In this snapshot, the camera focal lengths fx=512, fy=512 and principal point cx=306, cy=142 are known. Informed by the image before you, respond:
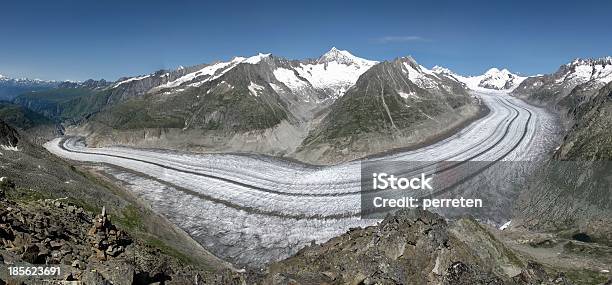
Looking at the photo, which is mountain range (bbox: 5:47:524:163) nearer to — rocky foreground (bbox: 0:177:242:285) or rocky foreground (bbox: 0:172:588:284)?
rocky foreground (bbox: 0:172:588:284)

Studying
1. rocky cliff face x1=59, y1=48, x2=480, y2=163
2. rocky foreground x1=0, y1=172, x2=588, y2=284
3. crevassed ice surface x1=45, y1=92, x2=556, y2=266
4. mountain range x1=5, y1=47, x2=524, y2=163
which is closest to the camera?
rocky foreground x1=0, y1=172, x2=588, y2=284

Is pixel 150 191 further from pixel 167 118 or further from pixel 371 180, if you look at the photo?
pixel 167 118

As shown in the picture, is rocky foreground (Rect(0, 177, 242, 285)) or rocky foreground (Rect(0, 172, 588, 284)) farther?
rocky foreground (Rect(0, 172, 588, 284))

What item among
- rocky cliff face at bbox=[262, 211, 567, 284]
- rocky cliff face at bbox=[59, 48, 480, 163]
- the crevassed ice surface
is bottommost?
the crevassed ice surface

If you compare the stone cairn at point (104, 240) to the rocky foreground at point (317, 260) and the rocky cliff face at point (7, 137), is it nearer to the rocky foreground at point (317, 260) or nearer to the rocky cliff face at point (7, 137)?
the rocky foreground at point (317, 260)

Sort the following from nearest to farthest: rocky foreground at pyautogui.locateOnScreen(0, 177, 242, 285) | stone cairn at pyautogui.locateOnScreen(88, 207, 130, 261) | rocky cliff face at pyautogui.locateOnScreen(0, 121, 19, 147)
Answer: rocky foreground at pyautogui.locateOnScreen(0, 177, 242, 285) → stone cairn at pyautogui.locateOnScreen(88, 207, 130, 261) → rocky cliff face at pyautogui.locateOnScreen(0, 121, 19, 147)

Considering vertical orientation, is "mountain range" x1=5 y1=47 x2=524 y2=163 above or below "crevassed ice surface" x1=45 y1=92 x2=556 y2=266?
above

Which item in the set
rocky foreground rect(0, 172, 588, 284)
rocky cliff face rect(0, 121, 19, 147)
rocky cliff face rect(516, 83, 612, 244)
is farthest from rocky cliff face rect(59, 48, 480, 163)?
rocky foreground rect(0, 172, 588, 284)

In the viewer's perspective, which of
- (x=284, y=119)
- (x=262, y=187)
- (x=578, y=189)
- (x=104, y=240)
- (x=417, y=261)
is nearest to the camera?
(x=417, y=261)

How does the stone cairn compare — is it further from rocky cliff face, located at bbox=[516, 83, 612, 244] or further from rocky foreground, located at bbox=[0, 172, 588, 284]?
rocky cliff face, located at bbox=[516, 83, 612, 244]

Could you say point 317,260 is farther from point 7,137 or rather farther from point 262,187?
point 262,187

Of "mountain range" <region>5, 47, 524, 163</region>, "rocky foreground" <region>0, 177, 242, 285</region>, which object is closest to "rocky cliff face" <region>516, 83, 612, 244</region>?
"mountain range" <region>5, 47, 524, 163</region>

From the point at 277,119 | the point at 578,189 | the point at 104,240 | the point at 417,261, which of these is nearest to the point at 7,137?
the point at 104,240
